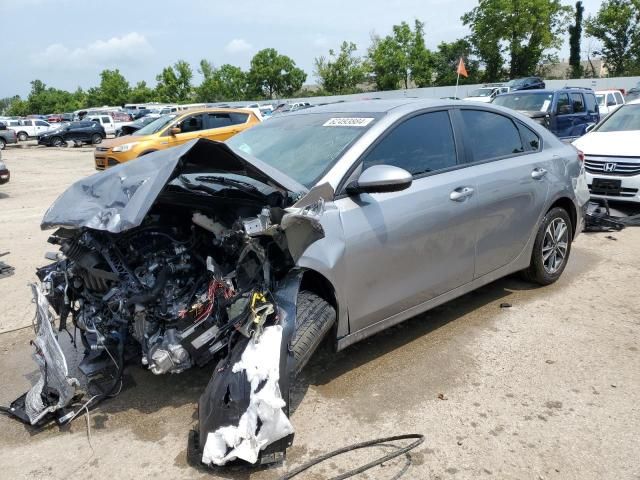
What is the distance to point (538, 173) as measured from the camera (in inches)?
173

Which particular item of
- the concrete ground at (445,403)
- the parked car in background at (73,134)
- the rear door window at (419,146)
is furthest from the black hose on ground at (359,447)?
the parked car in background at (73,134)

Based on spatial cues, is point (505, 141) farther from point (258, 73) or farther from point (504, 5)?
point (258, 73)

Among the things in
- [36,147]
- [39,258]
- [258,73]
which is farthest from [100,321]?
[258,73]

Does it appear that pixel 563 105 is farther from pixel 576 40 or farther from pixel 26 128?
pixel 576 40

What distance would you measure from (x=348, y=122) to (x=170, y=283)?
1.62 m

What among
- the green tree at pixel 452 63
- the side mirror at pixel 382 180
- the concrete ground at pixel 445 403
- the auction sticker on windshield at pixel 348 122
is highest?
the green tree at pixel 452 63

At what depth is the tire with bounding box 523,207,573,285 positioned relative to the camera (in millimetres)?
4625

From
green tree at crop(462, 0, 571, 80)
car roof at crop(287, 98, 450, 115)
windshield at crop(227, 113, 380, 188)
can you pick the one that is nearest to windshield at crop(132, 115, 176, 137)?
windshield at crop(227, 113, 380, 188)

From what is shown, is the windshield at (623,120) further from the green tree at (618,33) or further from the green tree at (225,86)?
the green tree at (225,86)

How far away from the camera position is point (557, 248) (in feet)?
16.0

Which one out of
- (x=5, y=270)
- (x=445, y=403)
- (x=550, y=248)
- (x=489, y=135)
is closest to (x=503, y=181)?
(x=489, y=135)

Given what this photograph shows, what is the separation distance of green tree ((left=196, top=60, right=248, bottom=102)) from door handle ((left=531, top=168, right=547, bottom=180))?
72256mm

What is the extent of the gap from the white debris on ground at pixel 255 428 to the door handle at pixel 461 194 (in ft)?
5.96

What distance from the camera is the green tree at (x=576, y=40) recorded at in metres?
52.1
